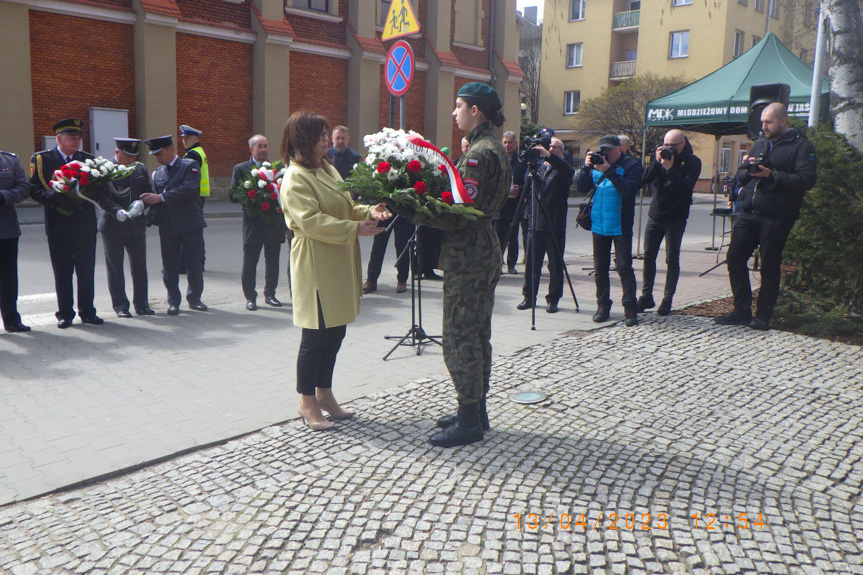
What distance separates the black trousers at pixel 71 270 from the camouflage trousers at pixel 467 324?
4.52m

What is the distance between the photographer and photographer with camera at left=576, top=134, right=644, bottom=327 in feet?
24.9

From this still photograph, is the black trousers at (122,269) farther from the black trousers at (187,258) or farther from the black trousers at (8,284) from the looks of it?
the black trousers at (8,284)

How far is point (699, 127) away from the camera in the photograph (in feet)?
47.8

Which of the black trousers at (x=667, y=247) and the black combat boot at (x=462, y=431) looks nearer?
the black combat boot at (x=462, y=431)

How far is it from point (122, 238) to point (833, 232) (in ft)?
23.7

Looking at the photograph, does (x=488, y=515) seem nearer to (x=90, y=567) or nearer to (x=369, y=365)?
(x=90, y=567)

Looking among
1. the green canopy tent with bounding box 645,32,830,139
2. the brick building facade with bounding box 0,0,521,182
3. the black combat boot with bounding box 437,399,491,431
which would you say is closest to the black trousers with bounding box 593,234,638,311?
the black combat boot with bounding box 437,399,491,431

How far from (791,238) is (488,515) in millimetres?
5984

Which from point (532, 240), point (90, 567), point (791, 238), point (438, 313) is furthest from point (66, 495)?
point (791, 238)

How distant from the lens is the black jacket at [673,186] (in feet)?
26.7

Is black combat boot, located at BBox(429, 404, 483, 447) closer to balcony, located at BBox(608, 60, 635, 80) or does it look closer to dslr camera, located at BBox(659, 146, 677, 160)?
dslr camera, located at BBox(659, 146, 677, 160)

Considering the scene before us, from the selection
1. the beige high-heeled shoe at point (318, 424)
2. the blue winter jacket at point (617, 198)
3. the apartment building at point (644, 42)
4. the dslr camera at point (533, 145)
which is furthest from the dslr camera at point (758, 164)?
the apartment building at point (644, 42)

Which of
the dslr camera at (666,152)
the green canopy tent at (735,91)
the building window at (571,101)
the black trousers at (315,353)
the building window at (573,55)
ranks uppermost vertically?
the building window at (573,55)

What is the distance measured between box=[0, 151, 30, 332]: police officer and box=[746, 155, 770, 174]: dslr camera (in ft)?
22.1
